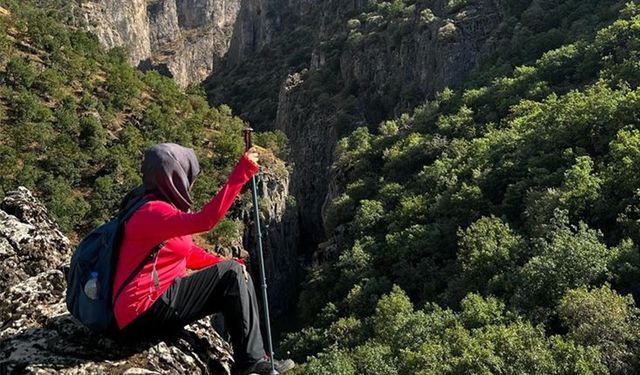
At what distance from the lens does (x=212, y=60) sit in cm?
12525

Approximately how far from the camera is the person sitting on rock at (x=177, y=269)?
3715 millimetres

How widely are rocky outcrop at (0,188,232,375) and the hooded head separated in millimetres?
1260

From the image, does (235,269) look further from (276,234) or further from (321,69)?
(321,69)

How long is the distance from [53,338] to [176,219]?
1687mm

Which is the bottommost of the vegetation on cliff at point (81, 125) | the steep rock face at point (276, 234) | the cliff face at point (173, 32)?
the steep rock face at point (276, 234)

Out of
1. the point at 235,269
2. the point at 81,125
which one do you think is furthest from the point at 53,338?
the point at 81,125

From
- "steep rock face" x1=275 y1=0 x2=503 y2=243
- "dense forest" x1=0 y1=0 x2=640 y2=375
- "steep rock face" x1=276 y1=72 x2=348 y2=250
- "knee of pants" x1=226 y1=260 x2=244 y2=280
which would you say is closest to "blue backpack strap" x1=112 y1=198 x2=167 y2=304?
"knee of pants" x1=226 y1=260 x2=244 y2=280

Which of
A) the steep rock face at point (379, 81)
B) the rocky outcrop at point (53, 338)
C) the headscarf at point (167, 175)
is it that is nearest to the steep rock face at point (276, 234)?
the steep rock face at point (379, 81)

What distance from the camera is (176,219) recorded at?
143 inches

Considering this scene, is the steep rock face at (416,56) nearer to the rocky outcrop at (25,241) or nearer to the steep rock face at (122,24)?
the steep rock face at (122,24)

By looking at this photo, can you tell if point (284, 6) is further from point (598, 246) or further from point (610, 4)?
point (598, 246)

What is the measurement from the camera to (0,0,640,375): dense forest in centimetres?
1819

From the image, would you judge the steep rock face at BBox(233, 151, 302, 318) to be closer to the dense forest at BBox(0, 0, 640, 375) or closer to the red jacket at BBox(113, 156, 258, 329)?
the dense forest at BBox(0, 0, 640, 375)

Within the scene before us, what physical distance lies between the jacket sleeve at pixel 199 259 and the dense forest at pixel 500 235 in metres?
12.9
